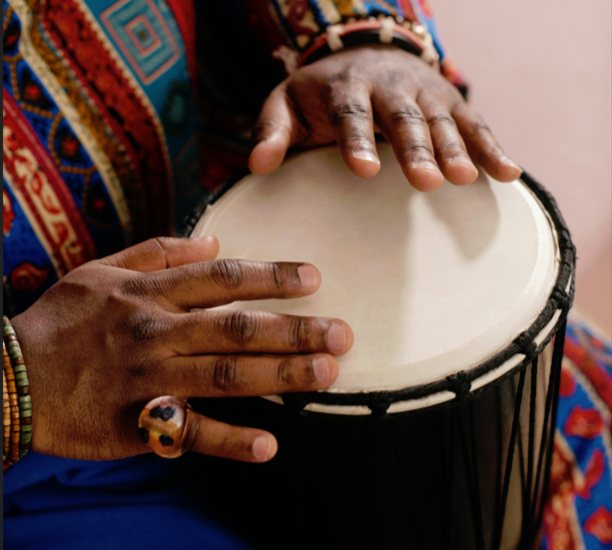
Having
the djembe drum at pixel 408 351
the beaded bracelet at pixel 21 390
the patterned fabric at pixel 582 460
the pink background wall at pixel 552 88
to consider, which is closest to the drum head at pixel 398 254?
the djembe drum at pixel 408 351

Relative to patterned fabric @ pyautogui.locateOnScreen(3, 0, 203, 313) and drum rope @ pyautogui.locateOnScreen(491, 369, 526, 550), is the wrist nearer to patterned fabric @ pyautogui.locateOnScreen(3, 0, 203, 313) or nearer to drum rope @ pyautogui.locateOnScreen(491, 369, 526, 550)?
patterned fabric @ pyautogui.locateOnScreen(3, 0, 203, 313)

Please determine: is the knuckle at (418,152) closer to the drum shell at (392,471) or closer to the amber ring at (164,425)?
the drum shell at (392,471)

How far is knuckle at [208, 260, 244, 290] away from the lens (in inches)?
21.9

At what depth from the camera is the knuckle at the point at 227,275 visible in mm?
557

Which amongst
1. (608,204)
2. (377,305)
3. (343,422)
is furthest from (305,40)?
(608,204)

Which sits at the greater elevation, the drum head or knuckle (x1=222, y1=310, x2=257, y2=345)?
knuckle (x1=222, y1=310, x2=257, y2=345)

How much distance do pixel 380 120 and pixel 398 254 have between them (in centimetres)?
23

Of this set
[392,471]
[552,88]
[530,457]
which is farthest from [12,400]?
[552,88]

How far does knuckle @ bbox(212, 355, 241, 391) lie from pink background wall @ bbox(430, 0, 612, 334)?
4.13ft

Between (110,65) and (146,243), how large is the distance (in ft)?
1.22

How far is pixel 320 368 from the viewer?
50cm

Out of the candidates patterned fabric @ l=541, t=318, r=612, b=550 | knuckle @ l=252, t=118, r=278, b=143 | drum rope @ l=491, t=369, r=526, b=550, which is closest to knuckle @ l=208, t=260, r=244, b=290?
knuckle @ l=252, t=118, r=278, b=143

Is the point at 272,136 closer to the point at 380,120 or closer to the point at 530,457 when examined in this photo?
the point at 380,120

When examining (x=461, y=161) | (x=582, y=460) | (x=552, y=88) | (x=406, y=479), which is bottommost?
(x=582, y=460)
